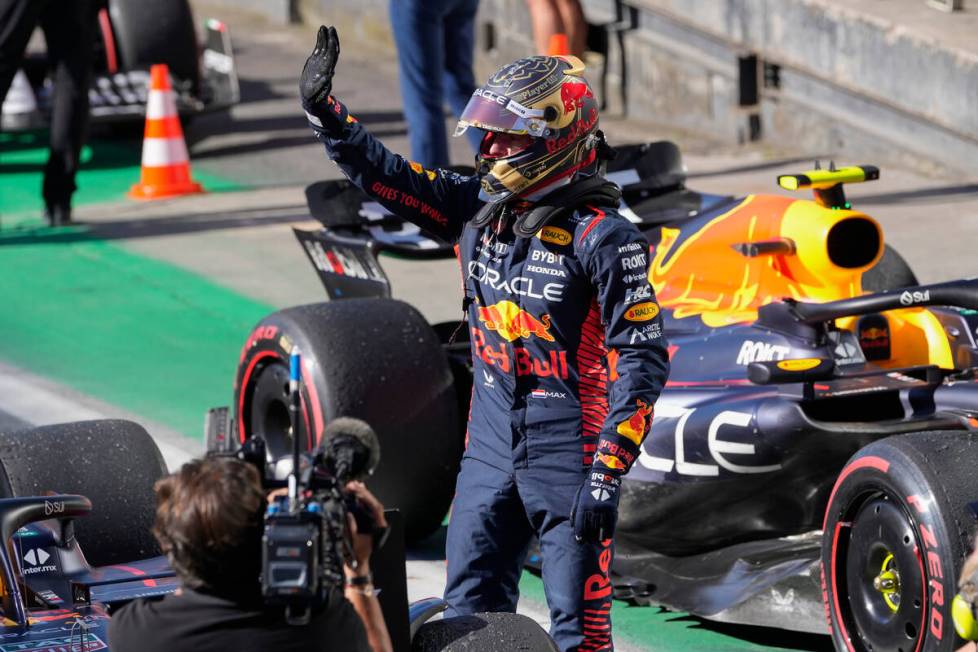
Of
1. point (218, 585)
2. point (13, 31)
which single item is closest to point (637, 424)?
point (218, 585)

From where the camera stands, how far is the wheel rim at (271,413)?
241 inches

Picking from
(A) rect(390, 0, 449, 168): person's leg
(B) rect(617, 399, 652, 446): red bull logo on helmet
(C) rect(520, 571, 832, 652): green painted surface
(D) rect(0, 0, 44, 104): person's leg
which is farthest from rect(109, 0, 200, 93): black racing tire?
(B) rect(617, 399, 652, 446): red bull logo on helmet

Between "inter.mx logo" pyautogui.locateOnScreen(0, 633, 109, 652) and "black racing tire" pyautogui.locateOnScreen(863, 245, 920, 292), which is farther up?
"inter.mx logo" pyautogui.locateOnScreen(0, 633, 109, 652)

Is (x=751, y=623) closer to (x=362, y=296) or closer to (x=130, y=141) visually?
(x=362, y=296)

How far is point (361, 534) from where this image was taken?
11.0ft

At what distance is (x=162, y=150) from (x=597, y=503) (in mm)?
8220

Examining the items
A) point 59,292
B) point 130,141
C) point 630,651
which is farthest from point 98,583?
point 130,141

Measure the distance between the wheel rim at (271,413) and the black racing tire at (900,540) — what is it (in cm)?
208

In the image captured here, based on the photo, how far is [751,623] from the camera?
513 centimetres

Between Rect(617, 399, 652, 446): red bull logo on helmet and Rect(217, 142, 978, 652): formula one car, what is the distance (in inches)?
19.2

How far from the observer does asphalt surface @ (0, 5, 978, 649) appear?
7.75 m

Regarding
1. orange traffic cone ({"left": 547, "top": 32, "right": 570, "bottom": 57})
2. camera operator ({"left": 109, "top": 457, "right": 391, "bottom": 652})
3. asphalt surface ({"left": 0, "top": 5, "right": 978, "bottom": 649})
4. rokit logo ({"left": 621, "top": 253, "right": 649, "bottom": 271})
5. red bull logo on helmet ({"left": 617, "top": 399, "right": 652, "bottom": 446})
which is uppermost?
rokit logo ({"left": 621, "top": 253, "right": 649, "bottom": 271})

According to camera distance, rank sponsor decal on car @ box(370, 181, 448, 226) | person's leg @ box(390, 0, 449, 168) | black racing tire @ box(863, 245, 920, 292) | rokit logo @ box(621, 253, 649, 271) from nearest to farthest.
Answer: rokit logo @ box(621, 253, 649, 271), sponsor decal on car @ box(370, 181, 448, 226), black racing tire @ box(863, 245, 920, 292), person's leg @ box(390, 0, 449, 168)

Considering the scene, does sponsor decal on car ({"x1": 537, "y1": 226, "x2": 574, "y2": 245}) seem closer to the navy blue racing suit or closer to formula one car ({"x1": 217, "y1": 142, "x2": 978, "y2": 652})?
the navy blue racing suit
